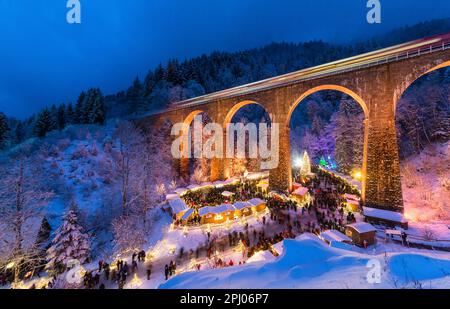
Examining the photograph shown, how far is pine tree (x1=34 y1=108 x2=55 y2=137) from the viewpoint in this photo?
32.8 meters

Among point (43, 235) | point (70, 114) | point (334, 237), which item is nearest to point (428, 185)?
point (334, 237)

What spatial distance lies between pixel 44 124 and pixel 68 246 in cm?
3050

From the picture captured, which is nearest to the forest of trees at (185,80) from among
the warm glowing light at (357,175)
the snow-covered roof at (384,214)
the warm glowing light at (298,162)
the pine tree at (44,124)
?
the pine tree at (44,124)

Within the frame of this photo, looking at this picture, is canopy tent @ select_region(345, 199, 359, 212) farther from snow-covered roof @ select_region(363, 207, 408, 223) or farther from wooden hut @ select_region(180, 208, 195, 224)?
wooden hut @ select_region(180, 208, 195, 224)

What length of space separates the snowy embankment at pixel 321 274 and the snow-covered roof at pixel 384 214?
10.4 metres

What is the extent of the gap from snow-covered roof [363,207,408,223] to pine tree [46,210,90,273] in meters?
20.4

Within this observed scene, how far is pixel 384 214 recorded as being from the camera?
14.1 metres

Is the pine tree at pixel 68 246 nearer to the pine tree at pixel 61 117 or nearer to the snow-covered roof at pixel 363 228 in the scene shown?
the snow-covered roof at pixel 363 228

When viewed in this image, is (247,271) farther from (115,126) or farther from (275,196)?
(115,126)

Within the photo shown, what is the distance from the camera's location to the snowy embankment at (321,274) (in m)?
4.07

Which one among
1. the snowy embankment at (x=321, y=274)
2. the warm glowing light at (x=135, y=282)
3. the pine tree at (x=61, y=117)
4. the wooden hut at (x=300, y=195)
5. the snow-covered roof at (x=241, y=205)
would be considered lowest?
the warm glowing light at (x=135, y=282)

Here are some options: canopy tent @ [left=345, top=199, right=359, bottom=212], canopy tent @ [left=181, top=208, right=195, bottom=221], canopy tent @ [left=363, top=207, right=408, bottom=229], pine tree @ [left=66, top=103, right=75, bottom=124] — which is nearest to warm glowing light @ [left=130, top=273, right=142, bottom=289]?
canopy tent @ [left=181, top=208, right=195, bottom=221]

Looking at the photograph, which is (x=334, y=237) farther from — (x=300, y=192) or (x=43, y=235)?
(x=43, y=235)

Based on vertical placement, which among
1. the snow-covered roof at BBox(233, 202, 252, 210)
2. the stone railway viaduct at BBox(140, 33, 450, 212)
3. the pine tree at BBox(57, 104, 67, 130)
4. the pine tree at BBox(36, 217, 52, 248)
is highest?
the pine tree at BBox(57, 104, 67, 130)
